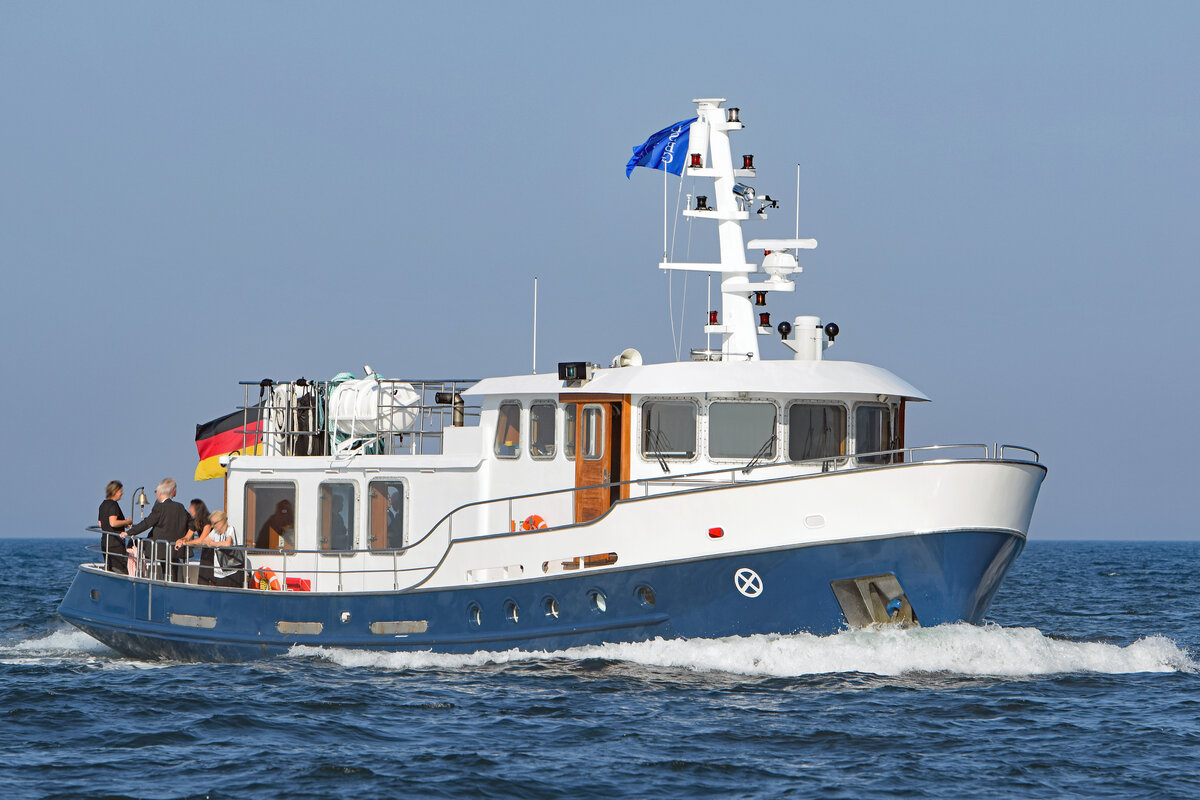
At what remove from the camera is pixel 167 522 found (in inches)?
698

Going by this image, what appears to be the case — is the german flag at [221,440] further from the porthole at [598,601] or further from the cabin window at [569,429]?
the porthole at [598,601]

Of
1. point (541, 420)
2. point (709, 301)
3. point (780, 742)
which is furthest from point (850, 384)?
point (780, 742)

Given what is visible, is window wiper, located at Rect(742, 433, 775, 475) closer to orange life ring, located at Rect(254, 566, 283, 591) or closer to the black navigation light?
the black navigation light

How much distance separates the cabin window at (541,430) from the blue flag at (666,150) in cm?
319

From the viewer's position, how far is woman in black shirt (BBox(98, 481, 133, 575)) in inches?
732

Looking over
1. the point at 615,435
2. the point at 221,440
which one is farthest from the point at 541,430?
the point at 221,440

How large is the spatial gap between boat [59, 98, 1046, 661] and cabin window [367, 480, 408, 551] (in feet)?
0.09

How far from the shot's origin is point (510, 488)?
17281 mm

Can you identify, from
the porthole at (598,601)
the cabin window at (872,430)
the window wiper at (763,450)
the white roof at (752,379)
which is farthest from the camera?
the cabin window at (872,430)

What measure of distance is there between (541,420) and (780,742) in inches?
236

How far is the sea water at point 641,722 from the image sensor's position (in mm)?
11148

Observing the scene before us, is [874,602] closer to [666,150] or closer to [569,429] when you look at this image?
[569,429]

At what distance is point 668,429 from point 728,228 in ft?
9.47

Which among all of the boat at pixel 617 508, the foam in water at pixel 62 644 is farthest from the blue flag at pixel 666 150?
the foam in water at pixel 62 644
